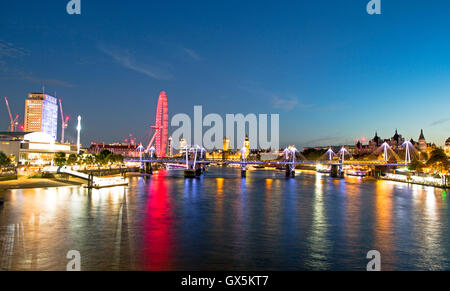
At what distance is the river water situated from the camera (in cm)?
1825

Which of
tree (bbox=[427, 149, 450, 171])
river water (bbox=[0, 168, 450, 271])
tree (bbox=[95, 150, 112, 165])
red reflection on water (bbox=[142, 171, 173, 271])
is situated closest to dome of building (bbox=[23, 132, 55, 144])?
tree (bbox=[95, 150, 112, 165])

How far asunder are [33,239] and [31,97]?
561 feet

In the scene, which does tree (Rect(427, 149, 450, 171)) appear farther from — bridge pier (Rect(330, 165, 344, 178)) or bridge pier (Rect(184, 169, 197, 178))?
bridge pier (Rect(184, 169, 197, 178))

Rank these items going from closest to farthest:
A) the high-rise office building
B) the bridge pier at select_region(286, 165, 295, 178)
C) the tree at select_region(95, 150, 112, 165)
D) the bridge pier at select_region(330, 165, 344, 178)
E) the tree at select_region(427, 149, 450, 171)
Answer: the tree at select_region(427, 149, 450, 171), the tree at select_region(95, 150, 112, 165), the bridge pier at select_region(330, 165, 344, 178), the bridge pier at select_region(286, 165, 295, 178), the high-rise office building

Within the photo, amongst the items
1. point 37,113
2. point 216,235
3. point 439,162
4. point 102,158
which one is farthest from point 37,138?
point 439,162

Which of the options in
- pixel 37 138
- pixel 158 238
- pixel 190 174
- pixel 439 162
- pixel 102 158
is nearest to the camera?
pixel 158 238

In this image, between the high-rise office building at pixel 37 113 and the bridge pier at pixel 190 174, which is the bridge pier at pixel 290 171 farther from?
the high-rise office building at pixel 37 113

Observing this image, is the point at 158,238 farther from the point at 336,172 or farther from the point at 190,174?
the point at 336,172

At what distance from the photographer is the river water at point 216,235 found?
18250mm

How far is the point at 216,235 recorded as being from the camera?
24953mm

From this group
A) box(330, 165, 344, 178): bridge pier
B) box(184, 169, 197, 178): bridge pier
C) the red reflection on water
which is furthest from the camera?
box(330, 165, 344, 178): bridge pier

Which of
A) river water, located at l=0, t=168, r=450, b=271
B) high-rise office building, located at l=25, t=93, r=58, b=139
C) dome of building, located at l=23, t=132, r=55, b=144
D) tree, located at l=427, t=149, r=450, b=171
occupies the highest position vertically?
high-rise office building, located at l=25, t=93, r=58, b=139

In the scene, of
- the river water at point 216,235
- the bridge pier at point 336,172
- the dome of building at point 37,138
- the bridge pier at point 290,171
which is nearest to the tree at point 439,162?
the bridge pier at point 336,172
